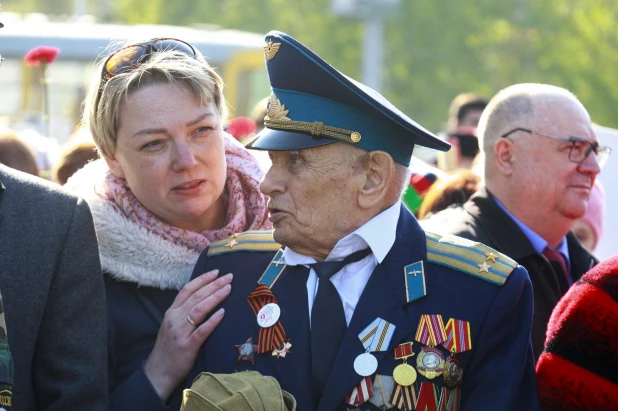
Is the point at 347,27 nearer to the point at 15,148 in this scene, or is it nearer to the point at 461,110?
the point at 461,110

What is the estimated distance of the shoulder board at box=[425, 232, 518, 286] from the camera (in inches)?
127

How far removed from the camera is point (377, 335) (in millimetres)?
3178

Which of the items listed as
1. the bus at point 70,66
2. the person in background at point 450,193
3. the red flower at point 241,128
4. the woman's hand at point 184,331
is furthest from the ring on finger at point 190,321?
the bus at point 70,66

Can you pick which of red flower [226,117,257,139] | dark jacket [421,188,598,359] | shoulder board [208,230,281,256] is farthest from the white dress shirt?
red flower [226,117,257,139]

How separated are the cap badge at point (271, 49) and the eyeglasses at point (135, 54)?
2.06 ft

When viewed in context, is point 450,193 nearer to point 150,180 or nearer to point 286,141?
point 150,180

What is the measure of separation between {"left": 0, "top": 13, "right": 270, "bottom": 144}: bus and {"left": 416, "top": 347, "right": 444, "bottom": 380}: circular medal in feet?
38.9

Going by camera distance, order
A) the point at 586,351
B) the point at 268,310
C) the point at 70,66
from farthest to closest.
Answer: the point at 70,66, the point at 268,310, the point at 586,351

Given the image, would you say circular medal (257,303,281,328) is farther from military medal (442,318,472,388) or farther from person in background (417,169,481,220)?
person in background (417,169,481,220)

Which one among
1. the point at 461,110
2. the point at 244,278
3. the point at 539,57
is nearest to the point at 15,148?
the point at 244,278

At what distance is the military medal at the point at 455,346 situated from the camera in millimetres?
3100

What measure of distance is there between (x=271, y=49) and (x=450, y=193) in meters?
2.21

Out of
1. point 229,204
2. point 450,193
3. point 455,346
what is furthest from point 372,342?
point 450,193

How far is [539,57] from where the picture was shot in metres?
23.2
